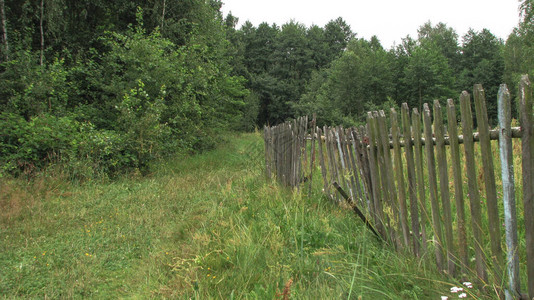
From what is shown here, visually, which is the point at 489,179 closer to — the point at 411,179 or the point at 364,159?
the point at 411,179

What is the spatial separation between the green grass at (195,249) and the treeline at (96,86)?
1.57 m

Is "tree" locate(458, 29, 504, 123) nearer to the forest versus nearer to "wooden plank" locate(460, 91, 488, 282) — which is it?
the forest

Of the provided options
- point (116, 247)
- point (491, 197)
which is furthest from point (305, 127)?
point (491, 197)

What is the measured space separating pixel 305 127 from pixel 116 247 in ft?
10.5

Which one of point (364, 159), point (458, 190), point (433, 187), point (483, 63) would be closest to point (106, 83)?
point (364, 159)

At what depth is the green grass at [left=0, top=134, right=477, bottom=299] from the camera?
2447 millimetres

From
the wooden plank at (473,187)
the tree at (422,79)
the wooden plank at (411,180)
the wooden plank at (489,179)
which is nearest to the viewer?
the wooden plank at (489,179)

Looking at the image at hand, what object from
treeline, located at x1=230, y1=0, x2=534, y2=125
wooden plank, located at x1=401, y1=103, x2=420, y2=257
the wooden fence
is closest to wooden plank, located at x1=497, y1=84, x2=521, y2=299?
the wooden fence

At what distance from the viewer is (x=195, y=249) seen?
11.7 feet

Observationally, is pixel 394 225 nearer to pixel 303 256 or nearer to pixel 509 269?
pixel 303 256

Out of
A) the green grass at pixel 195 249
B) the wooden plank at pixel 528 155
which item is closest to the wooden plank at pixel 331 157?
the green grass at pixel 195 249

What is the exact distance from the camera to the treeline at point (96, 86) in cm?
805

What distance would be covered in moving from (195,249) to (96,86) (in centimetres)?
996

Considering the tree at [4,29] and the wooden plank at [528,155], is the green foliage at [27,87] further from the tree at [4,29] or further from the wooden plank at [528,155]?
the wooden plank at [528,155]
